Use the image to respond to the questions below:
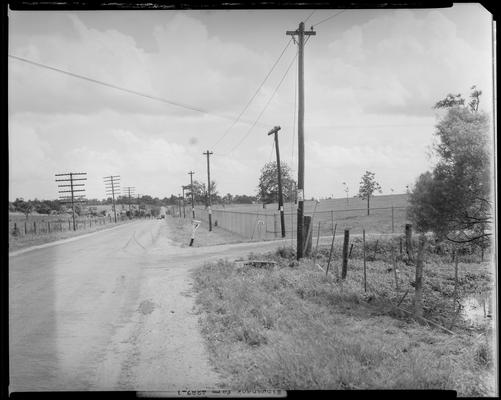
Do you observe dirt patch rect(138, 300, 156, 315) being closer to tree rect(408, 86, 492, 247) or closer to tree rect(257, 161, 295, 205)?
tree rect(408, 86, 492, 247)

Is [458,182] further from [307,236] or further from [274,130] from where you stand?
[274,130]

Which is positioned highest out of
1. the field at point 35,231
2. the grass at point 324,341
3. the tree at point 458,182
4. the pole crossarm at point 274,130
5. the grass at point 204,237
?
the pole crossarm at point 274,130

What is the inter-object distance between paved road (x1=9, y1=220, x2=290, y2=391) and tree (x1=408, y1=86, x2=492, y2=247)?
9.14 metres

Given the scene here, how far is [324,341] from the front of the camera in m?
6.66

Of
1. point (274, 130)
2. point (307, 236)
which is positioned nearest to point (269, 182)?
point (274, 130)

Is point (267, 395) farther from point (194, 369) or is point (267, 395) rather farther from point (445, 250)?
point (445, 250)

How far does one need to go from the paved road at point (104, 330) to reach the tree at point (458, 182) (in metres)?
9.14

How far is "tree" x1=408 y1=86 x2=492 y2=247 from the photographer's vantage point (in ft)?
44.6

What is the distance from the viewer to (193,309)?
30.0 ft

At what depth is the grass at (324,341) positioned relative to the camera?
212 inches

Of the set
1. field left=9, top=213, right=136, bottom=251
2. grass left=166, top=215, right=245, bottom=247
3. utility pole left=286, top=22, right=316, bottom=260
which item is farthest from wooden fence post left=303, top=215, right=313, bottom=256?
field left=9, top=213, right=136, bottom=251

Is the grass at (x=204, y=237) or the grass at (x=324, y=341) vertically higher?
the grass at (x=324, y=341)

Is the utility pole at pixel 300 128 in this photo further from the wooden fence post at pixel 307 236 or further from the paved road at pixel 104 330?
the paved road at pixel 104 330

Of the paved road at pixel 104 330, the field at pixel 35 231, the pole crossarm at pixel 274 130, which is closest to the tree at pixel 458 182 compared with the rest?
the paved road at pixel 104 330
